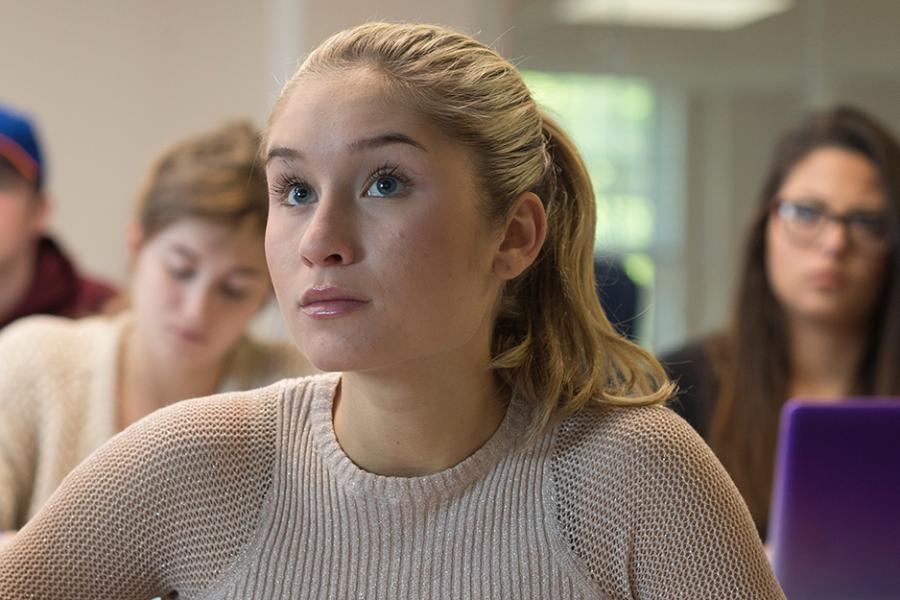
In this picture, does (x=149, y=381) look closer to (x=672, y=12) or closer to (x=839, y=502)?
(x=839, y=502)

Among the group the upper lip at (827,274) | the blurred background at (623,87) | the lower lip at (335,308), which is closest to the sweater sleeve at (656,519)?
the lower lip at (335,308)

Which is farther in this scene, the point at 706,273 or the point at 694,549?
the point at 706,273

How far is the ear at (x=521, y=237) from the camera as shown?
1.22m

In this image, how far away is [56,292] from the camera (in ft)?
9.47

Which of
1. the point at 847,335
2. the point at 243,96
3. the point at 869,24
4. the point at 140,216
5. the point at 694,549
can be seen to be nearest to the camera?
the point at 694,549

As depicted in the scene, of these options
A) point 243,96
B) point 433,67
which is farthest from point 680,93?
point 433,67

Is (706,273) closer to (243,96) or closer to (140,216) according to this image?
(243,96)

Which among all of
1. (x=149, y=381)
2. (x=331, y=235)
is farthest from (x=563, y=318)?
(x=149, y=381)

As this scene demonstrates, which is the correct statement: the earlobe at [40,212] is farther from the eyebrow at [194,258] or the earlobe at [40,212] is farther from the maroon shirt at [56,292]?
the eyebrow at [194,258]

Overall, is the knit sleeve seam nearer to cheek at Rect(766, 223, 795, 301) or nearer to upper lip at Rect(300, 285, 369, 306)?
upper lip at Rect(300, 285, 369, 306)

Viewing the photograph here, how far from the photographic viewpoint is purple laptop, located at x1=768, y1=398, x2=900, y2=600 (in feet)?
4.91

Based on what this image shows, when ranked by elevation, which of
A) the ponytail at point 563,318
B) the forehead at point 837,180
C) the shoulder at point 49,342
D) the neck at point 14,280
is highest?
the ponytail at point 563,318

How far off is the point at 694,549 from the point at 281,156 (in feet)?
1.67

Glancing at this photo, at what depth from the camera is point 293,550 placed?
118cm
